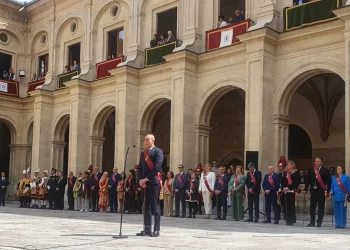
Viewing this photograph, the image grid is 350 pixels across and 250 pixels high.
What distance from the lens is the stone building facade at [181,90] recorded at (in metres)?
17.7

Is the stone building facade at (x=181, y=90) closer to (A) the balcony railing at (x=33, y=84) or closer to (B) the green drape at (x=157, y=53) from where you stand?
(B) the green drape at (x=157, y=53)

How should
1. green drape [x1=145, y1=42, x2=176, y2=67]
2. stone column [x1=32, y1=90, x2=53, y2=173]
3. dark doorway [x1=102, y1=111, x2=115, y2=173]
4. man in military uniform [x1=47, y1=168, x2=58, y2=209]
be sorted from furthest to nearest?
dark doorway [x1=102, y1=111, x2=115, y2=173] < stone column [x1=32, y1=90, x2=53, y2=173] < green drape [x1=145, y1=42, x2=176, y2=67] < man in military uniform [x1=47, y1=168, x2=58, y2=209]

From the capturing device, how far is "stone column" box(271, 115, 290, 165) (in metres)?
17.8

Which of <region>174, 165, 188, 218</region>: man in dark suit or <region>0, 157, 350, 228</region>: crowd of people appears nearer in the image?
<region>0, 157, 350, 228</region>: crowd of people

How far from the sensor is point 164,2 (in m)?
23.3

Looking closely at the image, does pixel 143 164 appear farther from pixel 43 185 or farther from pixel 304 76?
pixel 43 185

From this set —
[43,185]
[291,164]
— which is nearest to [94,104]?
[43,185]

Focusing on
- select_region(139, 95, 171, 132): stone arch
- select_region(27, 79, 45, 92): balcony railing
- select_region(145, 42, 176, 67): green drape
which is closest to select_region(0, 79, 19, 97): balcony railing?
select_region(27, 79, 45, 92): balcony railing

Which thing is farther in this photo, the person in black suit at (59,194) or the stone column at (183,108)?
the person in black suit at (59,194)

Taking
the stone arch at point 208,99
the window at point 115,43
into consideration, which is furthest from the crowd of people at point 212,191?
the window at point 115,43

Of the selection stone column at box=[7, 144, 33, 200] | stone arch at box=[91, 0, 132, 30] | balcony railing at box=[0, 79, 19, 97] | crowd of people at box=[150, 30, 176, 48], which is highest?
stone arch at box=[91, 0, 132, 30]

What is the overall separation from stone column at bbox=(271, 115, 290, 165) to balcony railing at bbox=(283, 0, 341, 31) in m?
3.09

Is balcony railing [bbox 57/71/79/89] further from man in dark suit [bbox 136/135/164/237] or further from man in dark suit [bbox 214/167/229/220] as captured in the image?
man in dark suit [bbox 136/135/164/237]

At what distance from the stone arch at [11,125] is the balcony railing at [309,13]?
59.6 feet
